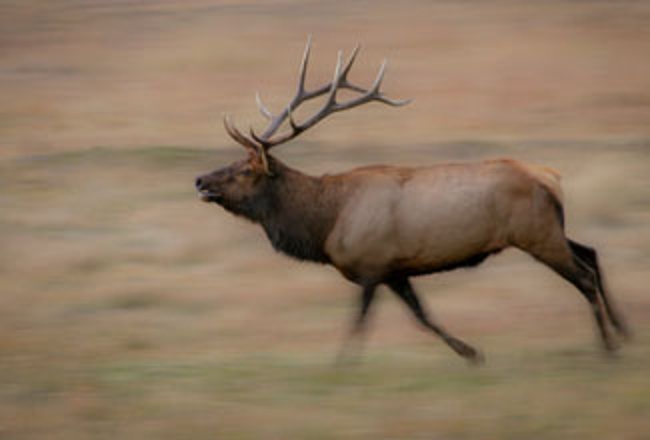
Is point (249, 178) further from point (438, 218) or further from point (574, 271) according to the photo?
point (574, 271)

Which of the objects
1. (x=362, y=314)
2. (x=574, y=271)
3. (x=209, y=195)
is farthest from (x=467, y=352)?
(x=209, y=195)

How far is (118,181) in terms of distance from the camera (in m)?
17.8

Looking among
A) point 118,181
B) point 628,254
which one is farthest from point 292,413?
point 118,181

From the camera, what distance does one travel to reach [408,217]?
1023 cm

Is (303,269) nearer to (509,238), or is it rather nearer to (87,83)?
(509,238)

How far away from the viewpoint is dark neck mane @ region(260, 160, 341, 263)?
418 inches

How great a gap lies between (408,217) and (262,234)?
17.6ft

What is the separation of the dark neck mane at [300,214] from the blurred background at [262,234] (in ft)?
2.90

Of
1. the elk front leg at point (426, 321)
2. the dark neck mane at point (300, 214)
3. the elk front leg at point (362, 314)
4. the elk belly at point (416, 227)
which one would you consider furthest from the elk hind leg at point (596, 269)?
the dark neck mane at point (300, 214)

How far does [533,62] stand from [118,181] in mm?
8704

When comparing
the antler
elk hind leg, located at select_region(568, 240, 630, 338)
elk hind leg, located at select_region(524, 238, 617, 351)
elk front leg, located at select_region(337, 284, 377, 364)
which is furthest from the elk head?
elk hind leg, located at select_region(568, 240, 630, 338)

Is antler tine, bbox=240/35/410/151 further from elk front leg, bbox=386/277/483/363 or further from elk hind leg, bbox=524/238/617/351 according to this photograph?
elk hind leg, bbox=524/238/617/351

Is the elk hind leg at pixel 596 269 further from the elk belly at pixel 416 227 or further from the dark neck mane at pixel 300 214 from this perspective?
the dark neck mane at pixel 300 214

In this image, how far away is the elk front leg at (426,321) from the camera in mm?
10320
